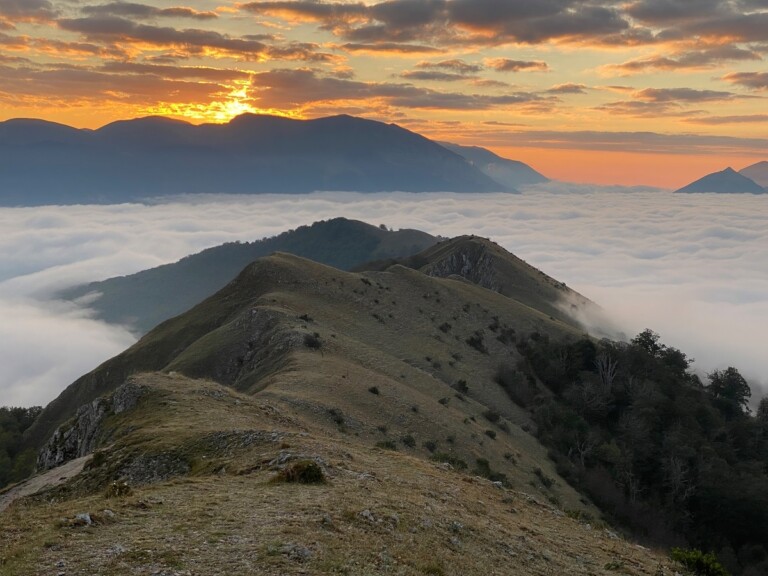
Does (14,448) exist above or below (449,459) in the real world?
below

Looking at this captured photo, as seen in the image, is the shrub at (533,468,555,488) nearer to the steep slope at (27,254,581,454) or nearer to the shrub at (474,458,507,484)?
the shrub at (474,458,507,484)

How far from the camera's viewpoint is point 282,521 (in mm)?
16484

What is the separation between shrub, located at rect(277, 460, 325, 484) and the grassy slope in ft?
1.22

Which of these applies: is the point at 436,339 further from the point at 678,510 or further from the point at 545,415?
the point at 678,510

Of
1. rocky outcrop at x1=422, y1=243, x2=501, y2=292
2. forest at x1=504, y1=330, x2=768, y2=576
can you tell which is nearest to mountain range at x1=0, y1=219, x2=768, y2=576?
forest at x1=504, y1=330, x2=768, y2=576

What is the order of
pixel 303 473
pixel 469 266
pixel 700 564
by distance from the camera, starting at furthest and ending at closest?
pixel 469 266 → pixel 700 564 → pixel 303 473

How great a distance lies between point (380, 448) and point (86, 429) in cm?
2159

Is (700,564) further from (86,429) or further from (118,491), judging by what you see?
(86,429)

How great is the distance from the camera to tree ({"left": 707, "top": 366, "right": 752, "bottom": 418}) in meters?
96.9

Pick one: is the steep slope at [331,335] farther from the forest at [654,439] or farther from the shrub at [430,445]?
the shrub at [430,445]

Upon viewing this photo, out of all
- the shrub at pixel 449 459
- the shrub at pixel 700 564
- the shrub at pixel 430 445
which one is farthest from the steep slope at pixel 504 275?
the shrub at pixel 700 564

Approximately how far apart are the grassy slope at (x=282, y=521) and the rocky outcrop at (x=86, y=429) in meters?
6.76

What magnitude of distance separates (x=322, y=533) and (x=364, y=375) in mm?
40062

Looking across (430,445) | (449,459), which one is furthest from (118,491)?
(430,445)
